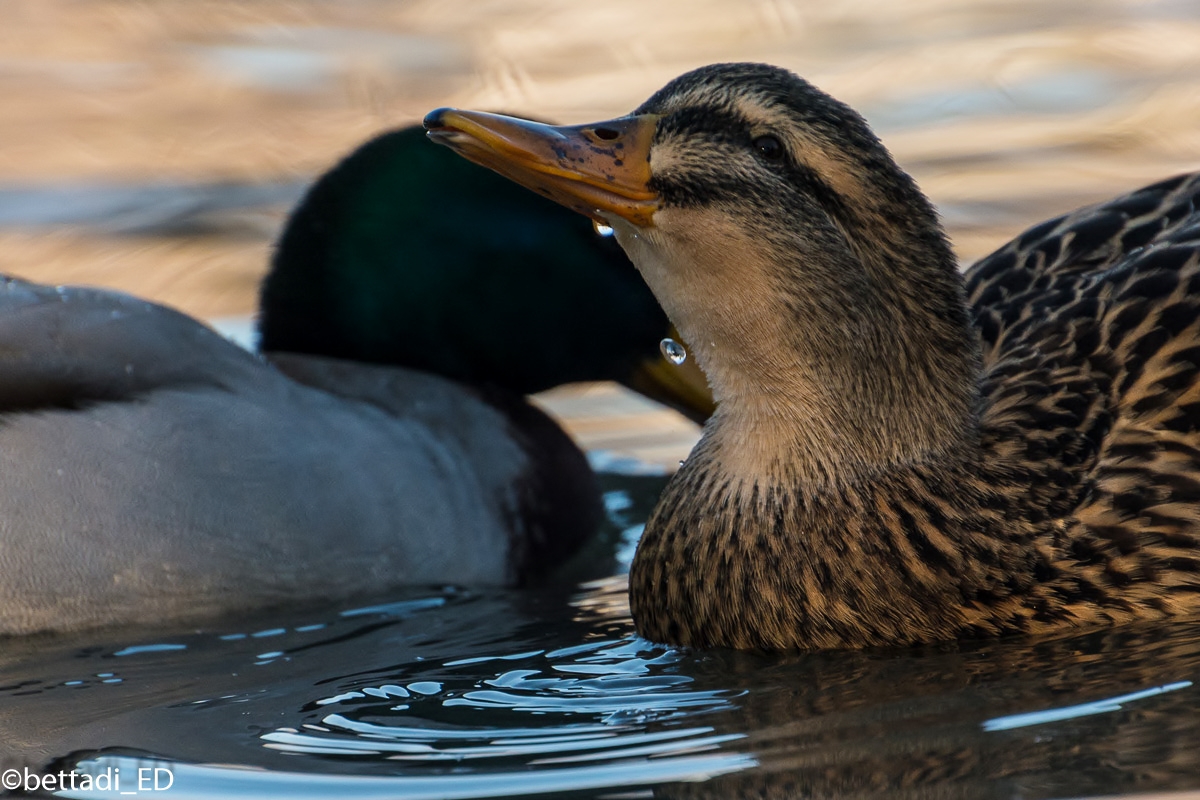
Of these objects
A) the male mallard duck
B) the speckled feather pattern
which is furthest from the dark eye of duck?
the male mallard duck

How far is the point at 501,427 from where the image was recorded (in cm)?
665

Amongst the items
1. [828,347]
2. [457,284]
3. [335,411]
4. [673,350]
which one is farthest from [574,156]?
[457,284]

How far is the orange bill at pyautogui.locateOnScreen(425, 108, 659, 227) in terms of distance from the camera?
442 centimetres

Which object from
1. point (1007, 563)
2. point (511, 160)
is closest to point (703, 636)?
point (1007, 563)

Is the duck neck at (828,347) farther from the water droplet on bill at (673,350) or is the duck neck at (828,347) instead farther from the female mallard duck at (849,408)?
the water droplet on bill at (673,350)

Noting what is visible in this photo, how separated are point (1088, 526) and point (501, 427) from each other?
2.59 metres

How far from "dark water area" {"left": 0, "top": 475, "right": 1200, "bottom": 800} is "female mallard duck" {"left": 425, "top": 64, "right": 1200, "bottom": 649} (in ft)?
0.41

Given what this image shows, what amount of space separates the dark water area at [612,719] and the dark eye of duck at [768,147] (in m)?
1.13

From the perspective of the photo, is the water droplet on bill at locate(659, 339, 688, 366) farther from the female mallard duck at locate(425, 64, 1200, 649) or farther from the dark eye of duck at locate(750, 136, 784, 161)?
the dark eye of duck at locate(750, 136, 784, 161)

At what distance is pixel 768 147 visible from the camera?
4410 millimetres

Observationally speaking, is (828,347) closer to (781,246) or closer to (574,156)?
(781,246)

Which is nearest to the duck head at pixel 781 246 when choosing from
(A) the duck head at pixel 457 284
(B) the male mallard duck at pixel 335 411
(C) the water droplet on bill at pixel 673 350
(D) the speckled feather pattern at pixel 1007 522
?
(D) the speckled feather pattern at pixel 1007 522

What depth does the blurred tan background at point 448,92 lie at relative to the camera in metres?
9.68

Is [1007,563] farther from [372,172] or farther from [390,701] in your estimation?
[372,172]
